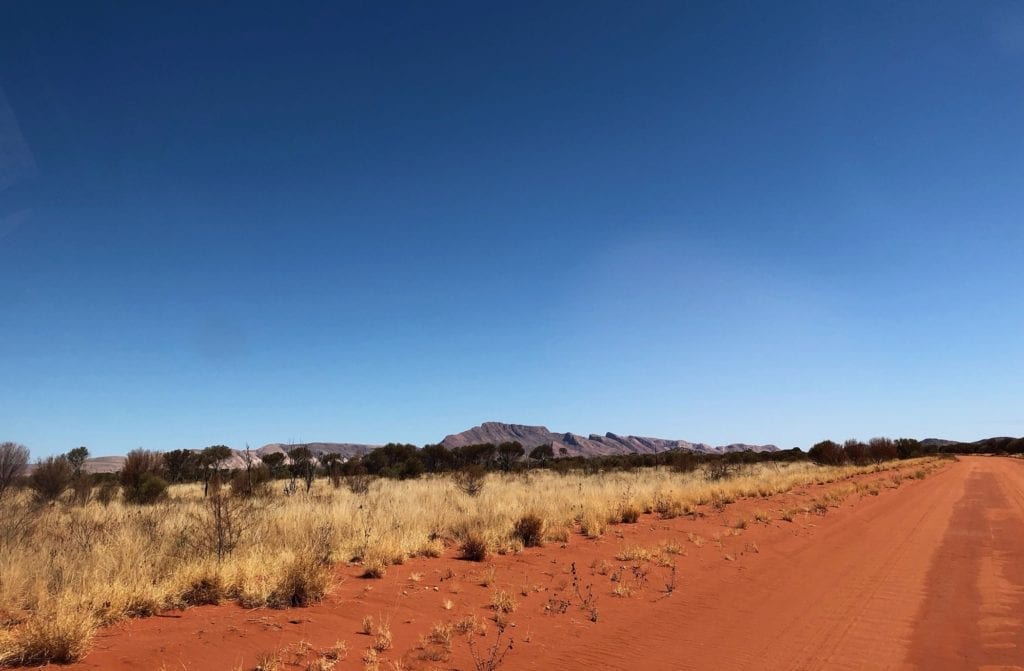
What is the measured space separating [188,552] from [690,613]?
803 cm

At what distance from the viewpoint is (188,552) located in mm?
9453

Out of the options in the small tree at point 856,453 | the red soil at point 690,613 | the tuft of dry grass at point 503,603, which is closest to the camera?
the red soil at point 690,613

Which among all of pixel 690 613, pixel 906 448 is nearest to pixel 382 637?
pixel 690 613

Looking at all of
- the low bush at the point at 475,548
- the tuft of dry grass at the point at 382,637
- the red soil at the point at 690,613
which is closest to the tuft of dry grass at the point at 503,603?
the red soil at the point at 690,613

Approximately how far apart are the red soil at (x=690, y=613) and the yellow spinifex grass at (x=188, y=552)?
40 cm

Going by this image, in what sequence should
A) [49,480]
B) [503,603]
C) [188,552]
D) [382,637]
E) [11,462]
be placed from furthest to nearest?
[49,480] → [11,462] → [188,552] → [503,603] → [382,637]

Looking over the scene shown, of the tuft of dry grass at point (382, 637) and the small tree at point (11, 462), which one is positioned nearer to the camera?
the tuft of dry grass at point (382, 637)

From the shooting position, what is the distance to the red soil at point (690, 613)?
6406 mm

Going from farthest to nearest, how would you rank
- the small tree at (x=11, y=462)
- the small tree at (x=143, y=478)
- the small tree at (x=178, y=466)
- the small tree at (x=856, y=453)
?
the small tree at (x=856, y=453) → the small tree at (x=178, y=466) → the small tree at (x=143, y=478) → the small tree at (x=11, y=462)

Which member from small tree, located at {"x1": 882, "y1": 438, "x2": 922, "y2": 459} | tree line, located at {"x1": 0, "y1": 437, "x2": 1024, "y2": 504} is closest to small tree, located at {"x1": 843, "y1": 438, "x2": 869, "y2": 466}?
tree line, located at {"x1": 0, "y1": 437, "x2": 1024, "y2": 504}

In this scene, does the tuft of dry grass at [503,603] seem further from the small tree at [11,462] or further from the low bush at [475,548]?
the small tree at [11,462]

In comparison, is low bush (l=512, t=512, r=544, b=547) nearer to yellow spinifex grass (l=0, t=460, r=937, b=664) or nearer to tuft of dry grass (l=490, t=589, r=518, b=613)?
yellow spinifex grass (l=0, t=460, r=937, b=664)

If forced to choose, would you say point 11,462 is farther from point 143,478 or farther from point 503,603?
point 503,603

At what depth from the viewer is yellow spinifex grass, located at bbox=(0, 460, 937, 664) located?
260 inches
